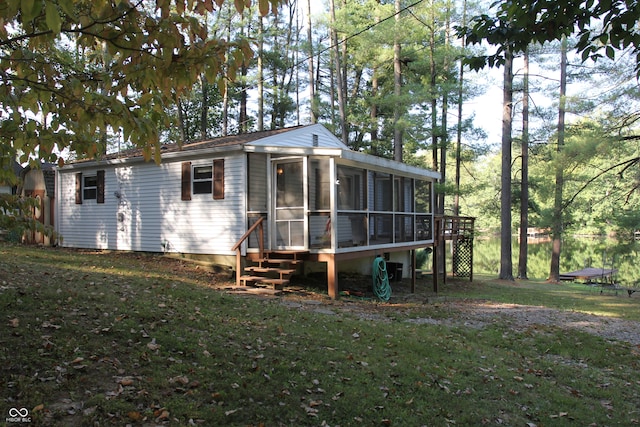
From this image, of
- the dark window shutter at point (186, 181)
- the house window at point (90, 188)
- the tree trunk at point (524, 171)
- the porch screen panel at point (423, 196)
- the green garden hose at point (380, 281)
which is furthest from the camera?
the tree trunk at point (524, 171)

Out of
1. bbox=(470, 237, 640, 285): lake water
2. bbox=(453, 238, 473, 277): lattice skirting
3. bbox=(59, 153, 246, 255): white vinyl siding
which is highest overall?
bbox=(59, 153, 246, 255): white vinyl siding

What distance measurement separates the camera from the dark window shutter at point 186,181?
12484mm

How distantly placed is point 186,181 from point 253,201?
223 cm

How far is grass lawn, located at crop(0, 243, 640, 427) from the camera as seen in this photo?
3.46 m

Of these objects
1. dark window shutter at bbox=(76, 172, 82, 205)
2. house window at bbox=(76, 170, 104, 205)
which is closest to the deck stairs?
house window at bbox=(76, 170, 104, 205)

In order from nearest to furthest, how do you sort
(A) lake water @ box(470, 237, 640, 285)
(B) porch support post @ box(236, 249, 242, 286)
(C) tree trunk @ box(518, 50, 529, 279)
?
(B) porch support post @ box(236, 249, 242, 286)
(C) tree trunk @ box(518, 50, 529, 279)
(A) lake water @ box(470, 237, 640, 285)

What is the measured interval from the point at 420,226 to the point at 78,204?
36.4 ft

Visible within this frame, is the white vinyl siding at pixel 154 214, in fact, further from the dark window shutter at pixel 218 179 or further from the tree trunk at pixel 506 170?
the tree trunk at pixel 506 170

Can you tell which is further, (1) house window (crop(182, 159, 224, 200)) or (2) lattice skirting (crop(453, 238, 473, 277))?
(2) lattice skirting (crop(453, 238, 473, 277))

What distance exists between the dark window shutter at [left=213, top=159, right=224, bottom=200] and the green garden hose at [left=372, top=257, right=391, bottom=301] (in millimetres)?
4359

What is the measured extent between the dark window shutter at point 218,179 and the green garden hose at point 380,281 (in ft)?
14.3

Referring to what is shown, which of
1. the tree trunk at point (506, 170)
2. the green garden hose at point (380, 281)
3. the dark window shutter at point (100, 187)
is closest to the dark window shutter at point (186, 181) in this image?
the dark window shutter at point (100, 187)

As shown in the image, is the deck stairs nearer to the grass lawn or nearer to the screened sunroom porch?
the screened sunroom porch

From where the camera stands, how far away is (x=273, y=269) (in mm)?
10398
